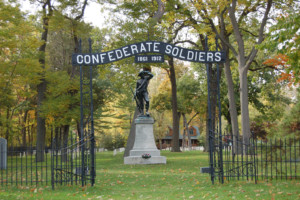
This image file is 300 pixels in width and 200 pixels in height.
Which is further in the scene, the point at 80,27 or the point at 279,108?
the point at 279,108

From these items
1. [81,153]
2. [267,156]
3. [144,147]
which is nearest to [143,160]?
[144,147]

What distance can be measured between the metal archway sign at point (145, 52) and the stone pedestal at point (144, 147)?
337 inches

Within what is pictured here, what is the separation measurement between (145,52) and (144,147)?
908 cm

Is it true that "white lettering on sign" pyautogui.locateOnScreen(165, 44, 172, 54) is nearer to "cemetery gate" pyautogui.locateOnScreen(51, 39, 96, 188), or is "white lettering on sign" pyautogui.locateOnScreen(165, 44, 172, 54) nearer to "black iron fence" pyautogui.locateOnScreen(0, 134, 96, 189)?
"cemetery gate" pyautogui.locateOnScreen(51, 39, 96, 188)

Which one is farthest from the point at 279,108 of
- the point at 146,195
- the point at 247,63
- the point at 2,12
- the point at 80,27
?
the point at 146,195

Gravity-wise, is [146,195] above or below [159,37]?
below

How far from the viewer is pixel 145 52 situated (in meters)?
11.9

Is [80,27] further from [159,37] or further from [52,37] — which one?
[52,37]

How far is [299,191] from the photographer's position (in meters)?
8.97

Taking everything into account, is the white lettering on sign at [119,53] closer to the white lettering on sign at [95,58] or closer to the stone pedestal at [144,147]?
the white lettering on sign at [95,58]

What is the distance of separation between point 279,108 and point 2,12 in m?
Result: 30.9

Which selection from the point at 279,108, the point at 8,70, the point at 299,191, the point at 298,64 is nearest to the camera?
the point at 299,191

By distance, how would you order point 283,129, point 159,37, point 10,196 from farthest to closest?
point 159,37, point 283,129, point 10,196

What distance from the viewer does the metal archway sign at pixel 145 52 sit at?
11758mm
